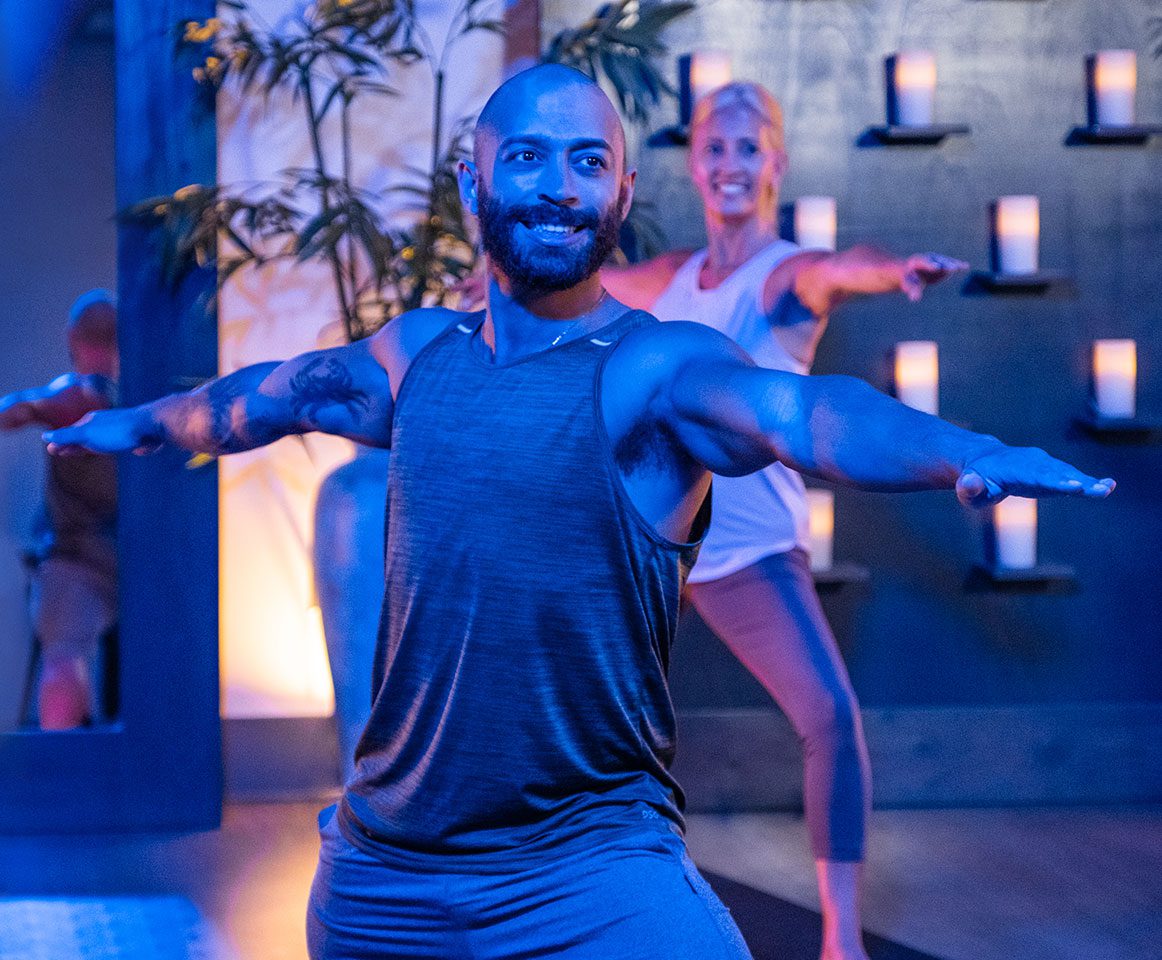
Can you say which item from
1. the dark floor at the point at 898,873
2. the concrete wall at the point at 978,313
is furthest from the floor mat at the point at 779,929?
the concrete wall at the point at 978,313

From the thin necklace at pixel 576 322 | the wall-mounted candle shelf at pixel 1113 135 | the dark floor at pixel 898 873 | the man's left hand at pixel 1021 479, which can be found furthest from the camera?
the wall-mounted candle shelf at pixel 1113 135

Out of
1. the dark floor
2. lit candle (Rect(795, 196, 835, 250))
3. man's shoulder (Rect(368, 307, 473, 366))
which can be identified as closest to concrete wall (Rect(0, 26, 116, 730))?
the dark floor

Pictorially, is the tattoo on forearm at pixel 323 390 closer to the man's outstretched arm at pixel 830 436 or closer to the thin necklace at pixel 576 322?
the thin necklace at pixel 576 322

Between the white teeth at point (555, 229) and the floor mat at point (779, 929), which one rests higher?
the white teeth at point (555, 229)

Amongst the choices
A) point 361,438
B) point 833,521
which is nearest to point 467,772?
point 361,438

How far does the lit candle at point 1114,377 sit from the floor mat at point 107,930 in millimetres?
2170

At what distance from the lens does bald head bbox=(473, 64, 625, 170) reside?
1.29 m

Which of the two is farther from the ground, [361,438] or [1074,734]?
[361,438]

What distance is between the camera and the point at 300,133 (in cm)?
327

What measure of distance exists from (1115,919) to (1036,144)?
1705mm

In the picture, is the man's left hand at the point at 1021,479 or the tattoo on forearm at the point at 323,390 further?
the tattoo on forearm at the point at 323,390

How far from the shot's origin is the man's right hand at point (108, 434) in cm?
158

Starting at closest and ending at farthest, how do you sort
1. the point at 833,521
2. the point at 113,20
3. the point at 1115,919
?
the point at 1115,919 < the point at 113,20 < the point at 833,521

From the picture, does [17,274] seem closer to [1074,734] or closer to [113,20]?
[113,20]
